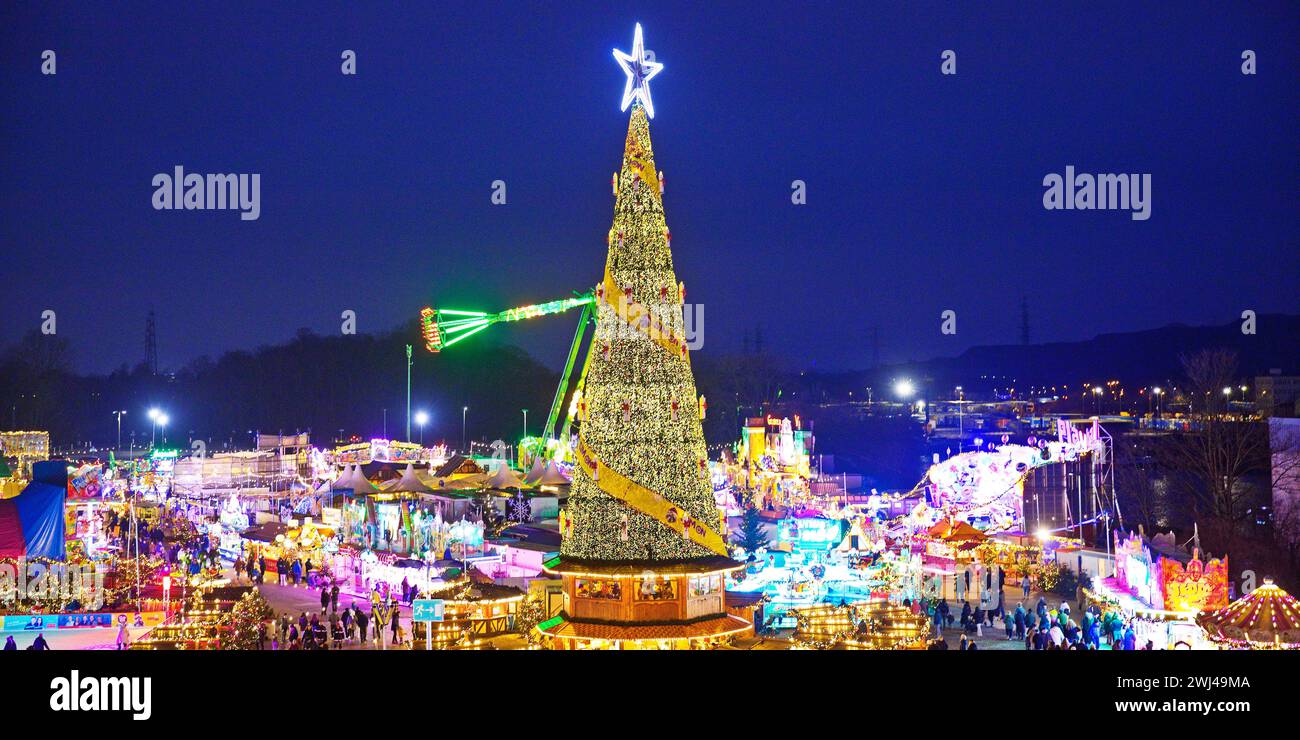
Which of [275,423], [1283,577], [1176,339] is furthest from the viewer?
[1176,339]

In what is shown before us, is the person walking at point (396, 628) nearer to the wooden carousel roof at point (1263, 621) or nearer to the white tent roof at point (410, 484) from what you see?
the wooden carousel roof at point (1263, 621)

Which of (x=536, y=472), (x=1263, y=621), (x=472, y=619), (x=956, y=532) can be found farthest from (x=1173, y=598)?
(x=536, y=472)

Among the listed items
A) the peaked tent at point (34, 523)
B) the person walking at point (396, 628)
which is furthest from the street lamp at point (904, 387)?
the peaked tent at point (34, 523)

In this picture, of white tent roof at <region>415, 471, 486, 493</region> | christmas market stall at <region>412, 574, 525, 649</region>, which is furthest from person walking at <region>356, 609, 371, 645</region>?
white tent roof at <region>415, 471, 486, 493</region>

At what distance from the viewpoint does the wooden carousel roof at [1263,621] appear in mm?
12383

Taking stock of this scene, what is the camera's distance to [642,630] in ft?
41.4

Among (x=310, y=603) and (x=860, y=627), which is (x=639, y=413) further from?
(x=310, y=603)

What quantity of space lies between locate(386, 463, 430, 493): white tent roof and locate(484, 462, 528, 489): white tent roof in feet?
9.82

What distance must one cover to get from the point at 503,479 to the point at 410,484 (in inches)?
156

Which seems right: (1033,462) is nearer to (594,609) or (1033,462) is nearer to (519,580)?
(519,580)

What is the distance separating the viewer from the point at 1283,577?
20.9 m

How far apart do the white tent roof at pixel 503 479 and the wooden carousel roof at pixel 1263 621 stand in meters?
23.2
